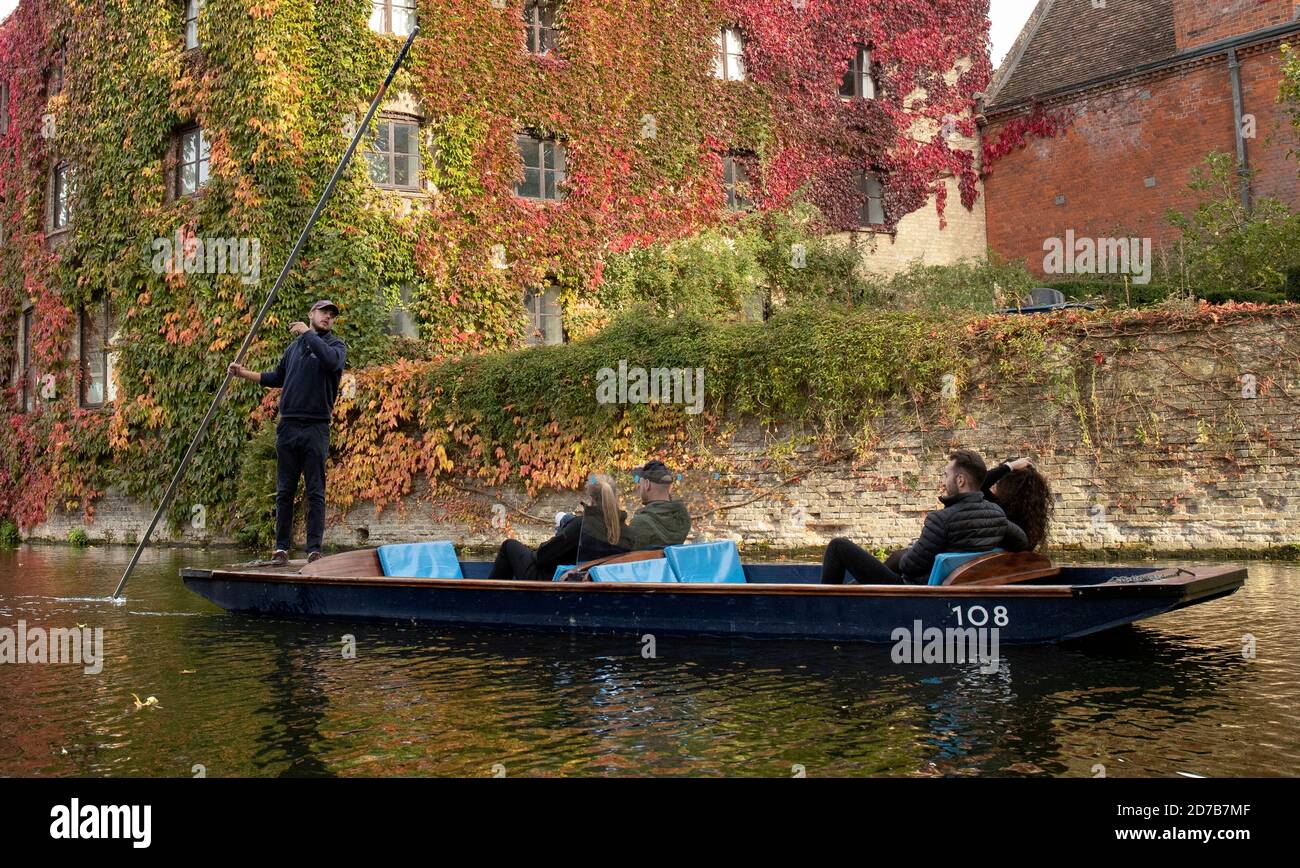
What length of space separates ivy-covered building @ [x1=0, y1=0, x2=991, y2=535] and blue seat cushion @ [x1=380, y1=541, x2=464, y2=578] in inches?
340

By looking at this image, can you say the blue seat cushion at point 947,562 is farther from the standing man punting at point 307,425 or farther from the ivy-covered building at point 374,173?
the ivy-covered building at point 374,173

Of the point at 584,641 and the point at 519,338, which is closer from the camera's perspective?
the point at 584,641

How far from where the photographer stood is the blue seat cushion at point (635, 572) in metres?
7.63

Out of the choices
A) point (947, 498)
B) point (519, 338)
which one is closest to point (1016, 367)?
point (947, 498)

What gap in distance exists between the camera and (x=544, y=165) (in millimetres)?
19453

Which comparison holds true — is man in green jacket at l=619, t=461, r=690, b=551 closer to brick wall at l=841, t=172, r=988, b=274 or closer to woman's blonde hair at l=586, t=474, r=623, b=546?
woman's blonde hair at l=586, t=474, r=623, b=546

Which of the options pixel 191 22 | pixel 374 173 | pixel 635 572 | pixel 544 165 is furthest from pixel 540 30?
pixel 635 572

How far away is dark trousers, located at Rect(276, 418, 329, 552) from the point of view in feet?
30.6

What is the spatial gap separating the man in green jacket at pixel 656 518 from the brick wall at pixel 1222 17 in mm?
16822

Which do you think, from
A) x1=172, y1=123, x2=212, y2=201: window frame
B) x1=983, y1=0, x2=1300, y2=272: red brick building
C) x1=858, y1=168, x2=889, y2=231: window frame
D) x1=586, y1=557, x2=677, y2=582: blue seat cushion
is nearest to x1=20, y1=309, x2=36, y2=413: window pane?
x1=172, y1=123, x2=212, y2=201: window frame

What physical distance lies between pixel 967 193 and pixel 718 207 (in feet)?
20.1

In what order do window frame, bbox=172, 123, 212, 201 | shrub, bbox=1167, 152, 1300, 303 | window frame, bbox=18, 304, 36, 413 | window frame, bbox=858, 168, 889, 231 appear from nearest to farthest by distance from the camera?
shrub, bbox=1167, 152, 1300, 303, window frame, bbox=172, 123, 212, 201, window frame, bbox=18, 304, 36, 413, window frame, bbox=858, 168, 889, 231
